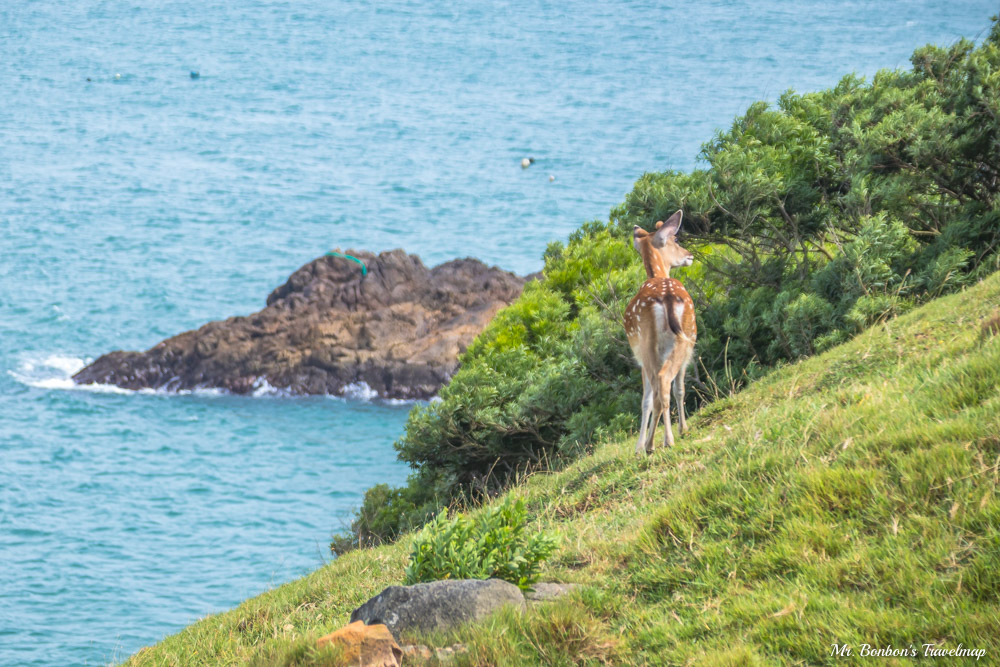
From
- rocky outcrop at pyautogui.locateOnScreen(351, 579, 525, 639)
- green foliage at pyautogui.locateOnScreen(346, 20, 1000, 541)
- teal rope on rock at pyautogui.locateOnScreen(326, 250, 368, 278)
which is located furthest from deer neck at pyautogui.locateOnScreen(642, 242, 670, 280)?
teal rope on rock at pyautogui.locateOnScreen(326, 250, 368, 278)

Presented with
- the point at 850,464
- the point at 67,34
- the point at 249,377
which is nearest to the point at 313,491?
the point at 249,377

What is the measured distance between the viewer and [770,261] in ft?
51.7

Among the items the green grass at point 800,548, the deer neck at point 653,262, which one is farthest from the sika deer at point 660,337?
the green grass at point 800,548

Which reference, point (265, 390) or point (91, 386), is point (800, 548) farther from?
point (91, 386)

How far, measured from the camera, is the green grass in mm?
5172

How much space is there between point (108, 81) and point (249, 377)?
76510mm

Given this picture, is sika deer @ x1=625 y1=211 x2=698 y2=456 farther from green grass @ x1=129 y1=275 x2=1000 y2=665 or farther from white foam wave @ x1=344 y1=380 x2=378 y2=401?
white foam wave @ x1=344 y1=380 x2=378 y2=401

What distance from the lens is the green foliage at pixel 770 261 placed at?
528 inches

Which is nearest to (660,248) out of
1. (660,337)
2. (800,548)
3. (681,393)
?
(660,337)

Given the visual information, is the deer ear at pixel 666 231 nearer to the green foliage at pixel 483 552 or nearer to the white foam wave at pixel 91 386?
the green foliage at pixel 483 552

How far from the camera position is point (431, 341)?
1740 inches

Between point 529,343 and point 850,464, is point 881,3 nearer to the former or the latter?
point 529,343

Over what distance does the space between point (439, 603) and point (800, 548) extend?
2355 millimetres

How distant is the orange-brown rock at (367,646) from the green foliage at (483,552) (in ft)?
2.91
